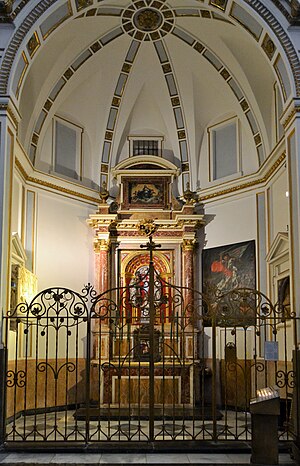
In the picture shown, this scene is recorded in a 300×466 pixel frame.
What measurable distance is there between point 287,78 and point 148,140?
21.7 feet

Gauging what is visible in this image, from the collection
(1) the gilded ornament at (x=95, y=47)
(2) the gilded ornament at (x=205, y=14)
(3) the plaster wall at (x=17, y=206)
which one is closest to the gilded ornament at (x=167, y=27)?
(2) the gilded ornament at (x=205, y=14)

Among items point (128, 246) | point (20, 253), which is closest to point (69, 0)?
point (20, 253)

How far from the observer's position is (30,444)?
9.03 meters

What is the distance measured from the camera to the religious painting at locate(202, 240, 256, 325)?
1438 centimetres

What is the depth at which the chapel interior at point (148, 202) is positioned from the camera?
41.9ft

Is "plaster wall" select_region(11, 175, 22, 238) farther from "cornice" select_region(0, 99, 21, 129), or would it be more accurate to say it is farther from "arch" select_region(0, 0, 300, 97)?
"arch" select_region(0, 0, 300, 97)

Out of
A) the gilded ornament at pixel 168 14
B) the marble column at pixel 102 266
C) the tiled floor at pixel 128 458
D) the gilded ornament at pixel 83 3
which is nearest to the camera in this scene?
the tiled floor at pixel 128 458

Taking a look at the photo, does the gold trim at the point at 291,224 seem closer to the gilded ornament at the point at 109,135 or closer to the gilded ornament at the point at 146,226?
the gilded ornament at the point at 146,226

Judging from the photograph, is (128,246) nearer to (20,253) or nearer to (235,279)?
(235,279)

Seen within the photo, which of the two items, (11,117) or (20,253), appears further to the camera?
(20,253)

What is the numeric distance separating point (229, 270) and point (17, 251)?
17.2 ft

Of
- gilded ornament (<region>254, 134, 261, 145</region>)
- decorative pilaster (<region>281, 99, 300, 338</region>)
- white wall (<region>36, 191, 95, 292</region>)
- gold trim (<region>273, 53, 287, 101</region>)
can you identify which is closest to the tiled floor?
decorative pilaster (<region>281, 99, 300, 338</region>)

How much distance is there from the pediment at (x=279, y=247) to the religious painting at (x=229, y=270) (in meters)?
1.00

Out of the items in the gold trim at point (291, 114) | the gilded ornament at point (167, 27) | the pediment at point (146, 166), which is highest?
the gilded ornament at point (167, 27)
